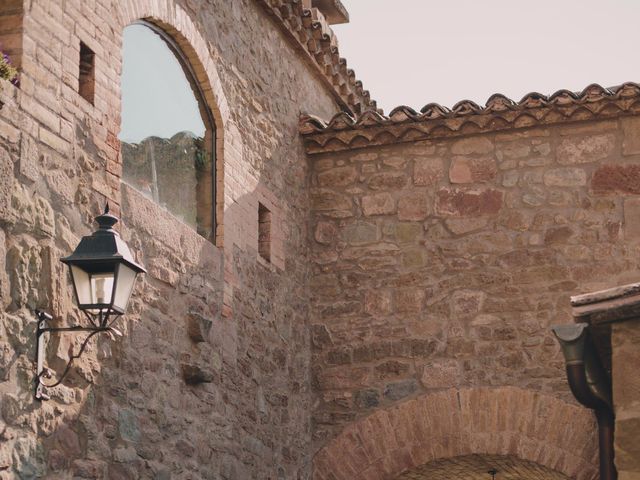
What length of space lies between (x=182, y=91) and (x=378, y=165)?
7.27 ft

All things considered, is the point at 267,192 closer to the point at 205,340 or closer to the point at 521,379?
the point at 205,340

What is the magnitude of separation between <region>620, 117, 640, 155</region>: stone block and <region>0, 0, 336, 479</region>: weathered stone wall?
2489 mm

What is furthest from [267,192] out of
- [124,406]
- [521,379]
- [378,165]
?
[124,406]

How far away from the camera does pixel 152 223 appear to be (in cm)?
716

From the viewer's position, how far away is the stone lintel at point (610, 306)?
18.7 ft

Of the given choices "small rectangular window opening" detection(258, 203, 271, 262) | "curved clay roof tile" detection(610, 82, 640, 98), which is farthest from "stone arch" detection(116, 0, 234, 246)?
"curved clay roof tile" detection(610, 82, 640, 98)

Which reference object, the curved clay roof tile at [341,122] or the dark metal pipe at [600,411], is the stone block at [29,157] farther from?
the curved clay roof tile at [341,122]

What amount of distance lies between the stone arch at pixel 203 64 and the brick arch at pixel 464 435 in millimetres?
2063

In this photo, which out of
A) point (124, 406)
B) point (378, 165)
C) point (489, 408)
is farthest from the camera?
point (378, 165)

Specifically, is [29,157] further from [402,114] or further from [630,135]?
[630,135]

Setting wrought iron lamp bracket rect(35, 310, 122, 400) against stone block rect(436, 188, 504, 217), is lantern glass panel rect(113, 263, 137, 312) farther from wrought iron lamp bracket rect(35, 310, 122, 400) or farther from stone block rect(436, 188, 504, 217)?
stone block rect(436, 188, 504, 217)

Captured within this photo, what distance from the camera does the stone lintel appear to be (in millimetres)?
5705

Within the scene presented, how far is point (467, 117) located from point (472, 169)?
402 millimetres

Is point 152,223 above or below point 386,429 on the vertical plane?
above
